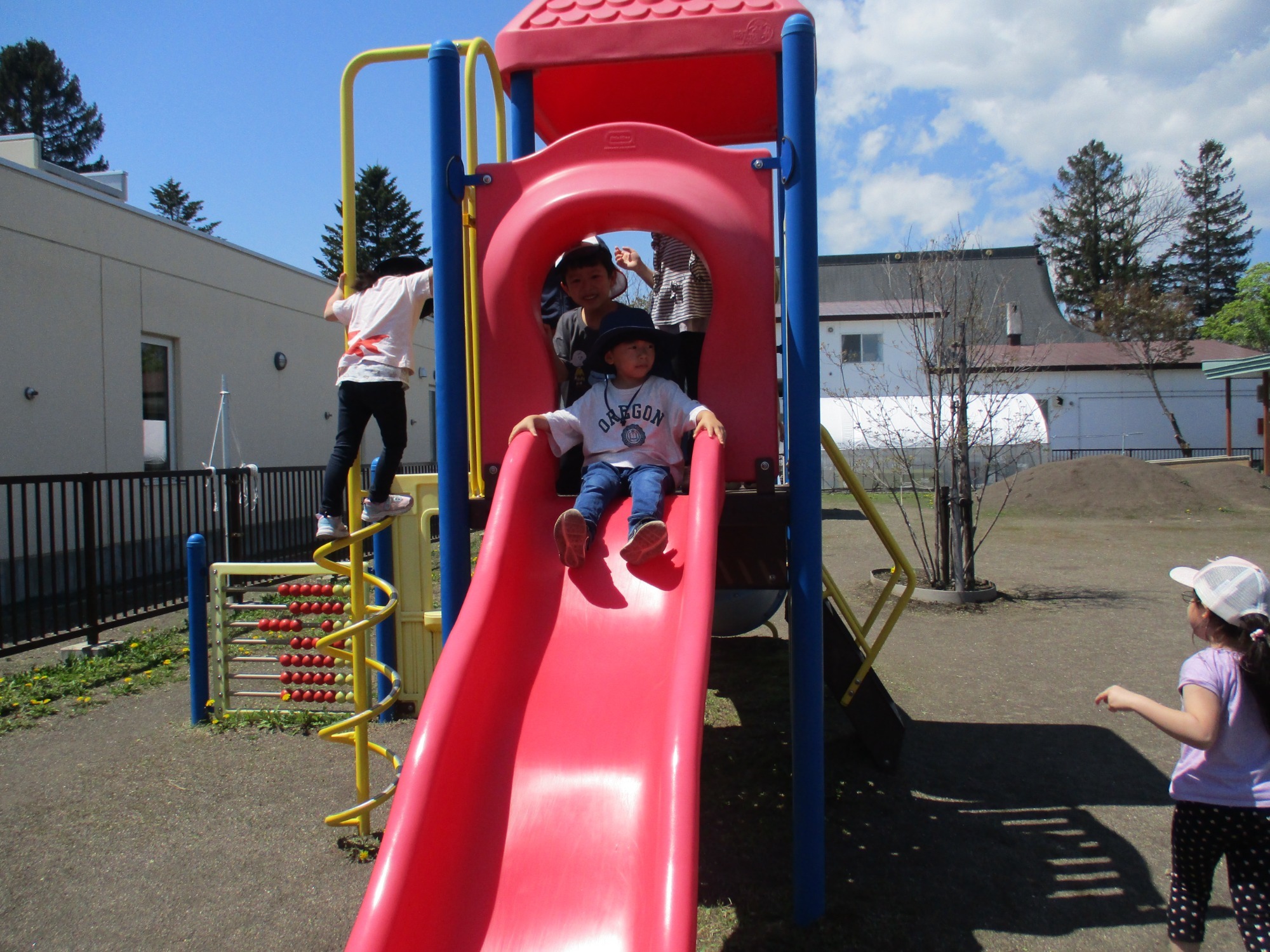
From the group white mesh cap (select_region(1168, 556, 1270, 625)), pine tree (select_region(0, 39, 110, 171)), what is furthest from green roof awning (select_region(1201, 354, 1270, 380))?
pine tree (select_region(0, 39, 110, 171))

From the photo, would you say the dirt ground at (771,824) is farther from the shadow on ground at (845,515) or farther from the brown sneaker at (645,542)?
the shadow on ground at (845,515)

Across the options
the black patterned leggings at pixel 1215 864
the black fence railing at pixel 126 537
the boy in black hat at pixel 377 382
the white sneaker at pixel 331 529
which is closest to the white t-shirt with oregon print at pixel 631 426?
the boy in black hat at pixel 377 382

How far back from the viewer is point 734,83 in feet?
16.4

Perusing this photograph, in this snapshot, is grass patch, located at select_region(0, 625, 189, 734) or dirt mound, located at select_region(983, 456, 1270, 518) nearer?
grass patch, located at select_region(0, 625, 189, 734)

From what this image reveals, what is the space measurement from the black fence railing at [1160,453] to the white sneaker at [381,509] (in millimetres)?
30191

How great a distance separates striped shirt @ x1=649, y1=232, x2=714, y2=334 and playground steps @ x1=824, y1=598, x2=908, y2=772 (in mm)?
1787

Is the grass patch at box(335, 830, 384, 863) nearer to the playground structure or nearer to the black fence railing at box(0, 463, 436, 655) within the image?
the playground structure

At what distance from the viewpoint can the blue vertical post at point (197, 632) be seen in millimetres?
5578

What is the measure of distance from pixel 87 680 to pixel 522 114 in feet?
17.1

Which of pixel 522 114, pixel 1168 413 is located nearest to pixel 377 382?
pixel 522 114

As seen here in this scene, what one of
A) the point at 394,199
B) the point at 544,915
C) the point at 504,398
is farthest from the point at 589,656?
the point at 394,199

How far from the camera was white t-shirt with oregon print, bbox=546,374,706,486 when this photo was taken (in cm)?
360

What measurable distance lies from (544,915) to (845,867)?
74.9 inches

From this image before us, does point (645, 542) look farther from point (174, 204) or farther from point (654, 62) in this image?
point (174, 204)
